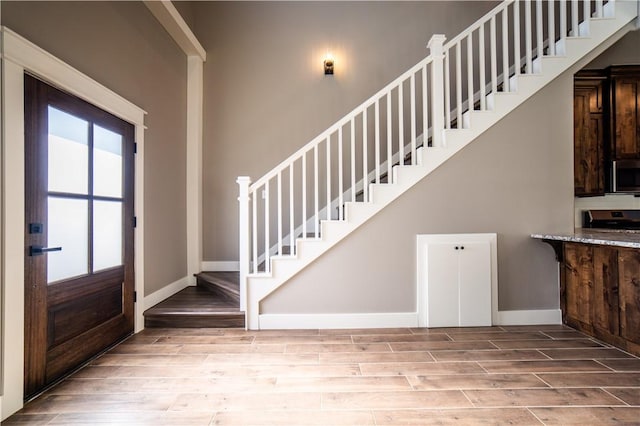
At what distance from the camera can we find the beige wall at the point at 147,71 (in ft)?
6.73

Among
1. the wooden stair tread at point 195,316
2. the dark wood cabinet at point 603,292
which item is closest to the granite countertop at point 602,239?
the dark wood cabinet at point 603,292

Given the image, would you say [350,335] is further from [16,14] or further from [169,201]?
[16,14]

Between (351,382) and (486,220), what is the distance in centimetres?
202

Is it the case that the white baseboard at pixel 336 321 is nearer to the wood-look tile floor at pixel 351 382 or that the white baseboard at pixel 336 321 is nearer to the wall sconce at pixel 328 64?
the wood-look tile floor at pixel 351 382

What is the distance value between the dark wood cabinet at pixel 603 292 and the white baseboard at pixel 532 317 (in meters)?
0.07

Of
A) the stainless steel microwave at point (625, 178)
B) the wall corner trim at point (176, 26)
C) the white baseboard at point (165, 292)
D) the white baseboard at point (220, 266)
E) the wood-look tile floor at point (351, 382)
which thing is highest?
the wall corner trim at point (176, 26)

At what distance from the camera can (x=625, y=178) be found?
3.54 metres

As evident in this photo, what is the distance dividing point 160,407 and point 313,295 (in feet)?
4.93

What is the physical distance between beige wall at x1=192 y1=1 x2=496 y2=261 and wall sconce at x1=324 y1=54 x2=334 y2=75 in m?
0.09

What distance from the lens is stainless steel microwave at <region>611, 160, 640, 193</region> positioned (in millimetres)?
3535

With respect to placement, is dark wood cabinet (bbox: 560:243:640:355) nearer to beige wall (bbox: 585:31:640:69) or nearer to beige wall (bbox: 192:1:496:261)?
beige wall (bbox: 585:31:640:69)

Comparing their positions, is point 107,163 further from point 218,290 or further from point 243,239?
point 218,290

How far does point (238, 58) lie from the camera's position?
13.8 ft

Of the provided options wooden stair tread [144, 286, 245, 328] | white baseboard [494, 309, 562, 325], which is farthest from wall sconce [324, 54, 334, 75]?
white baseboard [494, 309, 562, 325]
